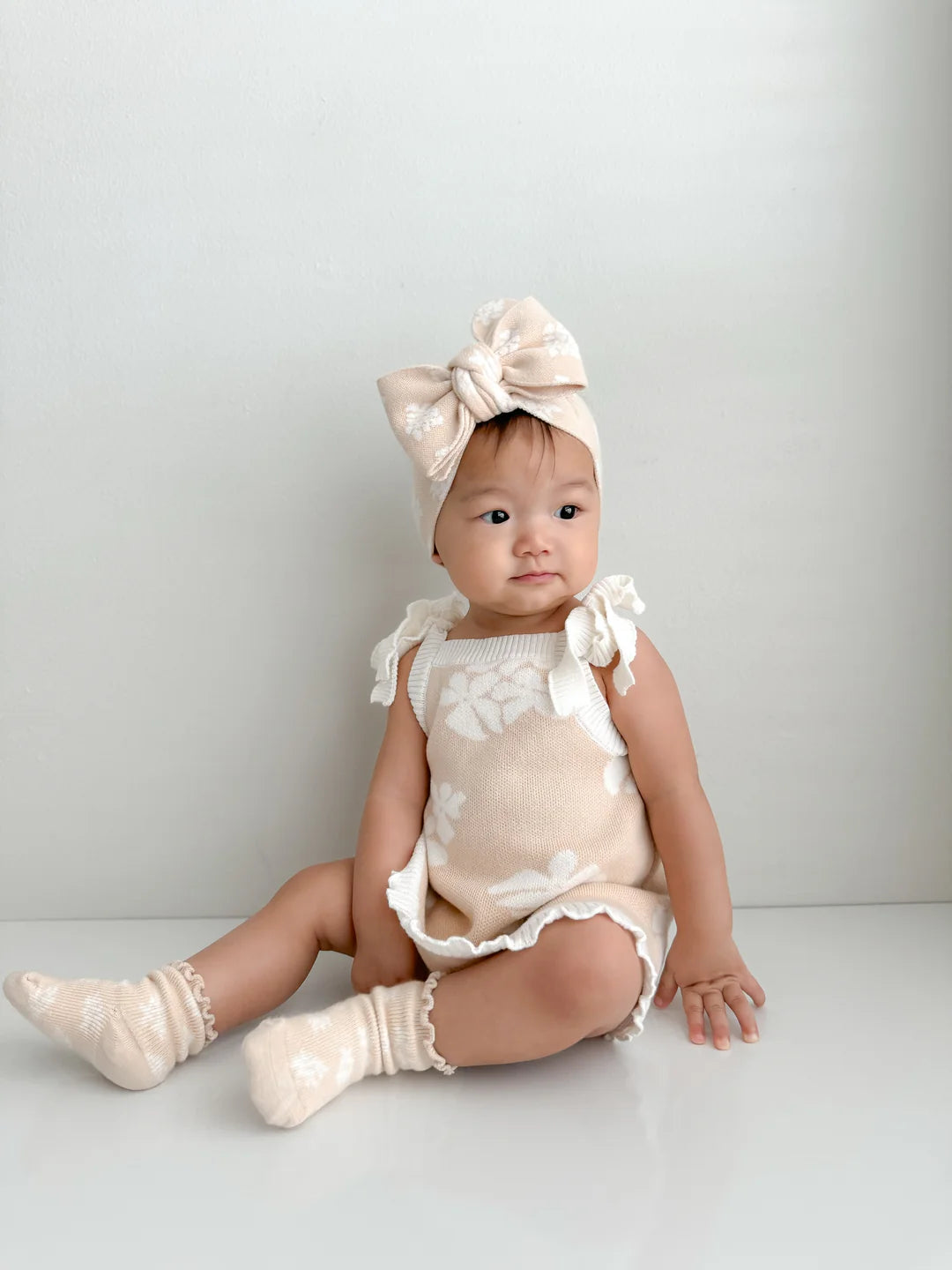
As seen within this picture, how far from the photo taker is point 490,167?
138cm

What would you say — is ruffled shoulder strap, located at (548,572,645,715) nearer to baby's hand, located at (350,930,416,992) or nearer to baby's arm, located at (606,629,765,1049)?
baby's arm, located at (606,629,765,1049)

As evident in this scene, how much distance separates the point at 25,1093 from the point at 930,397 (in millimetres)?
1243

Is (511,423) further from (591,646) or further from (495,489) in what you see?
(591,646)

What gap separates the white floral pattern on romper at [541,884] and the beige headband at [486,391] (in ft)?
1.21

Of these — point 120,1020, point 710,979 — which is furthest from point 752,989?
point 120,1020

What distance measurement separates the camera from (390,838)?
→ 3.94 feet

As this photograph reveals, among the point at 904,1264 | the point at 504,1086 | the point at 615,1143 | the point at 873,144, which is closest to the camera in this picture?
the point at 904,1264

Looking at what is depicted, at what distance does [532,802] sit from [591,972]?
193 millimetres

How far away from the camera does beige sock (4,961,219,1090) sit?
969 mm

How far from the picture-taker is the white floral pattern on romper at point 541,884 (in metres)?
1.09

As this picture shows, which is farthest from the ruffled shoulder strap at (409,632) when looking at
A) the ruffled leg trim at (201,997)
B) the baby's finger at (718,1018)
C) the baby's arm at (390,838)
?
the baby's finger at (718,1018)

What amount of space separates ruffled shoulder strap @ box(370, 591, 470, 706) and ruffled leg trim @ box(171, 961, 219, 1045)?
0.34 metres

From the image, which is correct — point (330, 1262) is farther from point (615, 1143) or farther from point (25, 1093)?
point (25, 1093)

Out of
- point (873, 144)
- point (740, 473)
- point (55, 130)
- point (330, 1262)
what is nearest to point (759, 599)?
point (740, 473)
